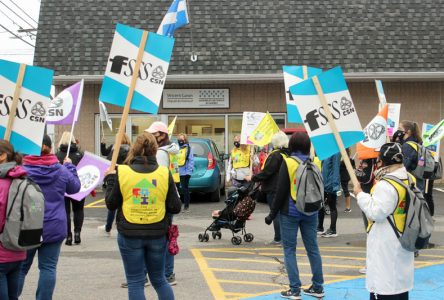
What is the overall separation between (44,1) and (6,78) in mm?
15941

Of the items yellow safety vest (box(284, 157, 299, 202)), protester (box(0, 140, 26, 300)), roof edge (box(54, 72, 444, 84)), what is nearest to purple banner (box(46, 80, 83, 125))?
yellow safety vest (box(284, 157, 299, 202))

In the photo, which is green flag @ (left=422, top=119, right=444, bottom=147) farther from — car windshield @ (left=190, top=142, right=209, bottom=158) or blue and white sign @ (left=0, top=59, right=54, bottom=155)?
blue and white sign @ (left=0, top=59, right=54, bottom=155)

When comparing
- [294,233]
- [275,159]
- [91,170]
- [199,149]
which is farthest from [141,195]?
[199,149]

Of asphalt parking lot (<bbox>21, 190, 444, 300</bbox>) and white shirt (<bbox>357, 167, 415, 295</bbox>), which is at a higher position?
white shirt (<bbox>357, 167, 415, 295</bbox>)

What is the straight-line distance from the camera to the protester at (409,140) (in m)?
9.09

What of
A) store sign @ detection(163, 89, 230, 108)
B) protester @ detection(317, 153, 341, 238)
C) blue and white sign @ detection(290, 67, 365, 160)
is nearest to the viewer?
blue and white sign @ detection(290, 67, 365, 160)

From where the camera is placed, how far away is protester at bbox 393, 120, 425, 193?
9086 millimetres

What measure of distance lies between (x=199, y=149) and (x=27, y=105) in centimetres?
1022

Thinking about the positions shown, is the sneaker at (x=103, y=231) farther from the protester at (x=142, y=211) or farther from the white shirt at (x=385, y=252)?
the white shirt at (x=385, y=252)

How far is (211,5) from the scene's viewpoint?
837 inches

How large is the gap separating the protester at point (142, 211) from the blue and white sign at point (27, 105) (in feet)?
3.13

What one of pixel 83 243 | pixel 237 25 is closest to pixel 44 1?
pixel 237 25

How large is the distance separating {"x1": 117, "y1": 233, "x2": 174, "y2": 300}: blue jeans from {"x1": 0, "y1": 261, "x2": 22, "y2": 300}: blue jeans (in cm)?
85

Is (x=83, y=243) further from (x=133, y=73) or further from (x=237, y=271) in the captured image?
(x=133, y=73)
